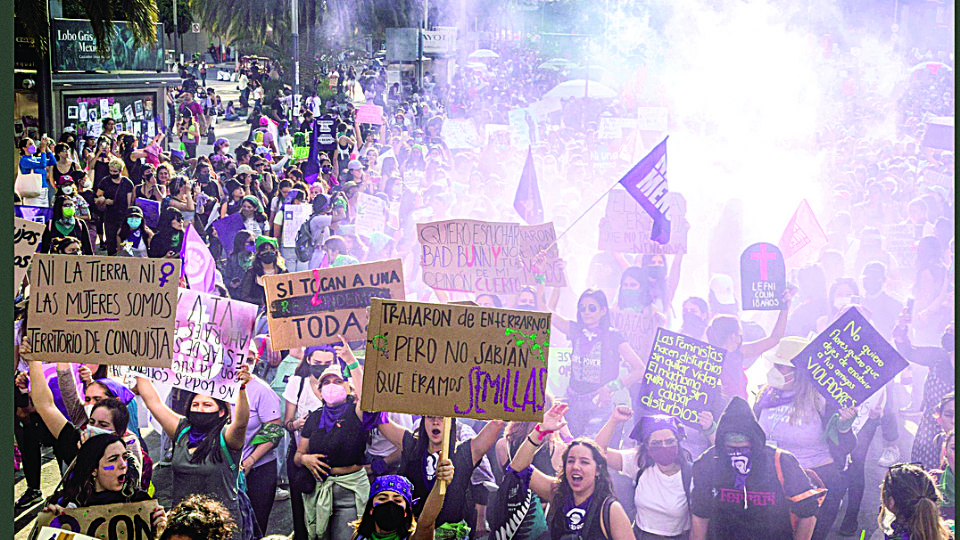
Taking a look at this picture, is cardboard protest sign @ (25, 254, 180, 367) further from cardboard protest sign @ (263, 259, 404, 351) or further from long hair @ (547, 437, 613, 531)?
long hair @ (547, 437, 613, 531)

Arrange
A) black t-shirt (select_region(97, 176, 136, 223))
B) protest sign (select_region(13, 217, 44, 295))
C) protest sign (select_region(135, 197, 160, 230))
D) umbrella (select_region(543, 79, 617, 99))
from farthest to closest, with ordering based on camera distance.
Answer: umbrella (select_region(543, 79, 617, 99)) → black t-shirt (select_region(97, 176, 136, 223)) → protest sign (select_region(135, 197, 160, 230)) → protest sign (select_region(13, 217, 44, 295))

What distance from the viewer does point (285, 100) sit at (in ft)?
62.1

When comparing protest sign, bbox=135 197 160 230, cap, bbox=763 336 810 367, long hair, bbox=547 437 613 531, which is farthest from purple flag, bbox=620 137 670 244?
protest sign, bbox=135 197 160 230

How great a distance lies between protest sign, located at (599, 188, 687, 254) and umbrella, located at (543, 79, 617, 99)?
347 inches

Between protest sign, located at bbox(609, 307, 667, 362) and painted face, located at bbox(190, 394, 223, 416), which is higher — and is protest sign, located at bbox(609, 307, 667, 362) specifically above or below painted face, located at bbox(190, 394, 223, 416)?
above

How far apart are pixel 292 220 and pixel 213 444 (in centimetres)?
452

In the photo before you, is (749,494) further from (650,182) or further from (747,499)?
(650,182)

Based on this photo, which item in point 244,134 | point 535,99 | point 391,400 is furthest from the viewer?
point 244,134

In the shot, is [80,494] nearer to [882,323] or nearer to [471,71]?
[882,323]

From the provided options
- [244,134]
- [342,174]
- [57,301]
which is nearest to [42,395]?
[57,301]

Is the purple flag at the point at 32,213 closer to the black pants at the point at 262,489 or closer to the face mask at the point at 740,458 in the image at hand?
the black pants at the point at 262,489

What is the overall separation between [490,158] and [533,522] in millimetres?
8815

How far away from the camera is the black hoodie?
4.62 metres

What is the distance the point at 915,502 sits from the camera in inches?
168
